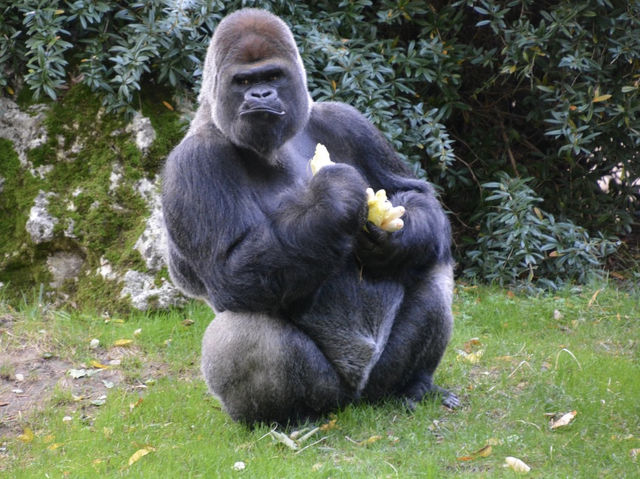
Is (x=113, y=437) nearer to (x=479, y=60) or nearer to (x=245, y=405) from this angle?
(x=245, y=405)

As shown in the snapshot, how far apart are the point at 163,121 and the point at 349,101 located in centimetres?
122

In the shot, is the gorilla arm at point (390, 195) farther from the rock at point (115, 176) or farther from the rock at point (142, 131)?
the rock at point (115, 176)

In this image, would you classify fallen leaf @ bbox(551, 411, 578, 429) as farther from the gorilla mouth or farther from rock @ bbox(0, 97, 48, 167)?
rock @ bbox(0, 97, 48, 167)

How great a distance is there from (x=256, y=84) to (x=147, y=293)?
226 cm

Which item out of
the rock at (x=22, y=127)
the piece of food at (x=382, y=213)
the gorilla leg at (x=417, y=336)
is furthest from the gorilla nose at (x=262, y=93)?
the rock at (x=22, y=127)

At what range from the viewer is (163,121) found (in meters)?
5.80

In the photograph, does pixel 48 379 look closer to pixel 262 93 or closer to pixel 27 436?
pixel 27 436

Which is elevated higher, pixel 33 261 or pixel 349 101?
pixel 349 101

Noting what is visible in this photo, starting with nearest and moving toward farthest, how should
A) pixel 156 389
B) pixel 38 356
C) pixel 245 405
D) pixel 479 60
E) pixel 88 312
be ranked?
pixel 245 405, pixel 156 389, pixel 38 356, pixel 88 312, pixel 479 60

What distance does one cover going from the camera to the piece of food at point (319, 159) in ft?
12.4

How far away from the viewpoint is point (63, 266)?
5.75 meters

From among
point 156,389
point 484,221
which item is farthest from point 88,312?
point 484,221

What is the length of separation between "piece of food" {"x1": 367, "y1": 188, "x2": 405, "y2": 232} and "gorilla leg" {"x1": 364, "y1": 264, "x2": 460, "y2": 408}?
0.49m

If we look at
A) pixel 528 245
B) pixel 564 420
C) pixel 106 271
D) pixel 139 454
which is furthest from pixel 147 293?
pixel 564 420
